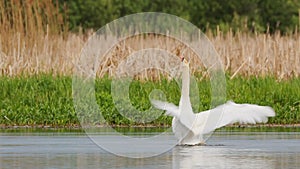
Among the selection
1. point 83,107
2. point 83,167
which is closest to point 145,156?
point 83,167

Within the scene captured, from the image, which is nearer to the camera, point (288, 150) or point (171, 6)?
point (288, 150)

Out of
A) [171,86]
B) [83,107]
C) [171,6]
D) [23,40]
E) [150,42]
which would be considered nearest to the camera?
[83,107]

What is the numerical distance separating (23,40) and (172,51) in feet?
9.52

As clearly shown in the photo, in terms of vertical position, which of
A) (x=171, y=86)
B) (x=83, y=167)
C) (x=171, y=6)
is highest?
(x=171, y=6)

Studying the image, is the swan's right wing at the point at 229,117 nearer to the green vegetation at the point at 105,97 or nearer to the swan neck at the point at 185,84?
the swan neck at the point at 185,84

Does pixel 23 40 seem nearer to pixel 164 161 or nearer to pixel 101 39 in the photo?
pixel 101 39

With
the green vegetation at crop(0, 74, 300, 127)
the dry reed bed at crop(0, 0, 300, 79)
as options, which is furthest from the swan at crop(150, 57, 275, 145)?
the dry reed bed at crop(0, 0, 300, 79)

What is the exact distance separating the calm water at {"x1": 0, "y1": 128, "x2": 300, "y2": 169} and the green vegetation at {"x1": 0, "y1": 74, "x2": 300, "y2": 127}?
2.40m

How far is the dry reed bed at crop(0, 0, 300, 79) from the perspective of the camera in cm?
2048

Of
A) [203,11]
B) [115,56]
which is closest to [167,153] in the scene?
[115,56]

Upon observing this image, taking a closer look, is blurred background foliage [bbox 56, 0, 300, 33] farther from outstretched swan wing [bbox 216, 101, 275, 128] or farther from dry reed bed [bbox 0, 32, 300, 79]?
outstretched swan wing [bbox 216, 101, 275, 128]

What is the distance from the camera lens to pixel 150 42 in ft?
76.4

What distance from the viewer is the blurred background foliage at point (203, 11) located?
122 ft

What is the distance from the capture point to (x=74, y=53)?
69.4 ft
